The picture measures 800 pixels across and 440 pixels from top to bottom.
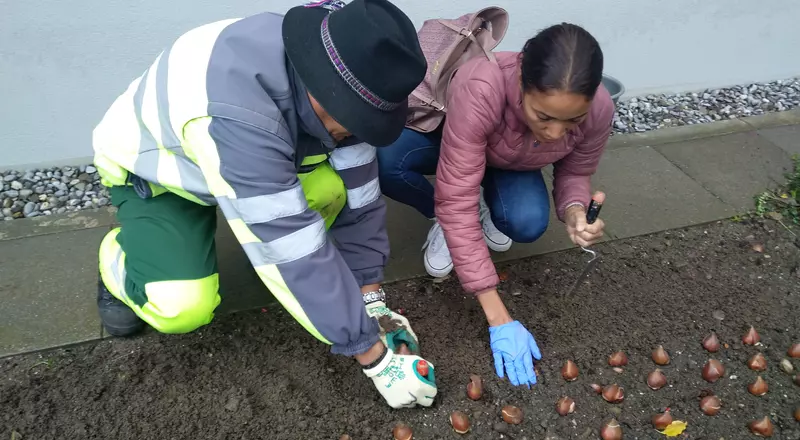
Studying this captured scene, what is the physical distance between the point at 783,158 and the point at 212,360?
11.5 ft

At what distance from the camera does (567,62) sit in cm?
171

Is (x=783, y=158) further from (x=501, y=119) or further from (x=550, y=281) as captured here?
(x=501, y=119)

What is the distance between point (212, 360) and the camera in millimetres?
2160

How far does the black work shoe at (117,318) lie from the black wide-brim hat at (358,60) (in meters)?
1.22

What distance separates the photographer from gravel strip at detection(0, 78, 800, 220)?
2.97 m

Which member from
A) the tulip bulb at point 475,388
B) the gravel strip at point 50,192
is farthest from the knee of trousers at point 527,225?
the gravel strip at point 50,192

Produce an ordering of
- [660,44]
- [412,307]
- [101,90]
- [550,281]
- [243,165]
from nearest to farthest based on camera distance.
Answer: [243,165]
[412,307]
[550,281]
[101,90]
[660,44]

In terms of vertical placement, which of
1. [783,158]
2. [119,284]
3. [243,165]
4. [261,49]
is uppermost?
[261,49]

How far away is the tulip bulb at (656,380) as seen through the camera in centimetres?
212

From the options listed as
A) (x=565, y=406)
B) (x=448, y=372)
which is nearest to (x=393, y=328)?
(x=448, y=372)

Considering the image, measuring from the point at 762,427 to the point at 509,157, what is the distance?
126 centimetres

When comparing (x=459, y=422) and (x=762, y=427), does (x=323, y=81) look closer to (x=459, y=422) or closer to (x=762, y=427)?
(x=459, y=422)

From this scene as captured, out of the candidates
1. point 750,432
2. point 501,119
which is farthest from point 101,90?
point 750,432

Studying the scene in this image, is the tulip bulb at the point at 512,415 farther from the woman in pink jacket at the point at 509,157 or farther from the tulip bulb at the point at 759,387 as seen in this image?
the tulip bulb at the point at 759,387
